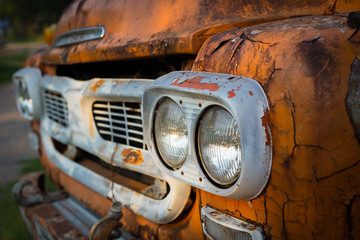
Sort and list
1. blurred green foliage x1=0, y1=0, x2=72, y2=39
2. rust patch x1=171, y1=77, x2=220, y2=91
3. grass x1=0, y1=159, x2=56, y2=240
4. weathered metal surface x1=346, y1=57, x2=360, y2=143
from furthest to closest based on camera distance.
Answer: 1. blurred green foliage x1=0, y1=0, x2=72, y2=39
2. grass x1=0, y1=159, x2=56, y2=240
3. rust patch x1=171, y1=77, x2=220, y2=91
4. weathered metal surface x1=346, y1=57, x2=360, y2=143

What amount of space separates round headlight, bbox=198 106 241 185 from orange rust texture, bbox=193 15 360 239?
0.11 metres

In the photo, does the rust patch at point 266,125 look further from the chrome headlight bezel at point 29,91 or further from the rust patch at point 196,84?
the chrome headlight bezel at point 29,91

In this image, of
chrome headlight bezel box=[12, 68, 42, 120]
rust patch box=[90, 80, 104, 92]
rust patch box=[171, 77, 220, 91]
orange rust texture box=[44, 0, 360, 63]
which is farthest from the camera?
chrome headlight bezel box=[12, 68, 42, 120]

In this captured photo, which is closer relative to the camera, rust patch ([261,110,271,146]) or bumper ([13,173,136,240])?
rust patch ([261,110,271,146])

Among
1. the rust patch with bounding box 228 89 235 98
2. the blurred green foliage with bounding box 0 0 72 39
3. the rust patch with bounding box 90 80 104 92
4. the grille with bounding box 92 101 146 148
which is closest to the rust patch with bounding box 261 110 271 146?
the rust patch with bounding box 228 89 235 98

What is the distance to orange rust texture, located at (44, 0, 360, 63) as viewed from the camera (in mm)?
1371

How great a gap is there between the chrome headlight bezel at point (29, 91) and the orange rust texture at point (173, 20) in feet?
2.73

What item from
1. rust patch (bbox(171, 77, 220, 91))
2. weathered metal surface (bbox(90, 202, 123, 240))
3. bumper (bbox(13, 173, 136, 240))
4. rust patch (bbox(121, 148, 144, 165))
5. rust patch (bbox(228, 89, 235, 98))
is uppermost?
rust patch (bbox(171, 77, 220, 91))

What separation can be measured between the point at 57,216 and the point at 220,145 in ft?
4.50

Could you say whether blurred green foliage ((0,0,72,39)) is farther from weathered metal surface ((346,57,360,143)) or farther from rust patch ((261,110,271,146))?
weathered metal surface ((346,57,360,143))

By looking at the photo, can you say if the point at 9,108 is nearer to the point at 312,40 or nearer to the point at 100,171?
the point at 100,171

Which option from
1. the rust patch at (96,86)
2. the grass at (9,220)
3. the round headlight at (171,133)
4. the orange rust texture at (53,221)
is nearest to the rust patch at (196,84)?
the round headlight at (171,133)

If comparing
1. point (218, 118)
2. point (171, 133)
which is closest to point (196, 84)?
point (218, 118)

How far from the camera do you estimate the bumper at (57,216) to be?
1.82m
